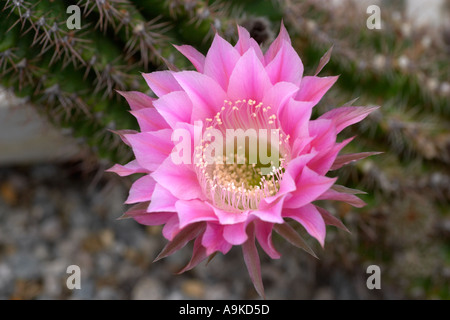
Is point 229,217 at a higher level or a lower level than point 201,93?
lower

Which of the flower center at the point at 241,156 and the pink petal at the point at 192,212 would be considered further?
the flower center at the point at 241,156

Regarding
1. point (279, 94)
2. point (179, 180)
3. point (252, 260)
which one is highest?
point (279, 94)

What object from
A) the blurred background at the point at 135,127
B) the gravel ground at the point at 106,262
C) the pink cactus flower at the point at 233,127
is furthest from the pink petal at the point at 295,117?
the gravel ground at the point at 106,262

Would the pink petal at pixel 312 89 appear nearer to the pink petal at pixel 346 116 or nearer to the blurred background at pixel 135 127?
the pink petal at pixel 346 116

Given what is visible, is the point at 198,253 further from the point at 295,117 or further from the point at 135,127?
the point at 135,127

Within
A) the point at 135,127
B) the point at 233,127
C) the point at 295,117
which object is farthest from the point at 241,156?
the point at 135,127

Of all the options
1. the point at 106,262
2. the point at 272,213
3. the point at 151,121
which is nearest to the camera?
the point at 272,213
